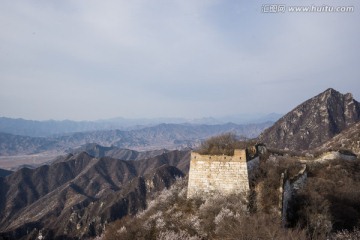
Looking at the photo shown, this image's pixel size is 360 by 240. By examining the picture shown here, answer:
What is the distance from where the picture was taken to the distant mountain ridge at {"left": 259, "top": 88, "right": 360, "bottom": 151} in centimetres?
A: 10988

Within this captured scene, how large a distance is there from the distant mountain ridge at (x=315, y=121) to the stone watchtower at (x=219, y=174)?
3399 inches

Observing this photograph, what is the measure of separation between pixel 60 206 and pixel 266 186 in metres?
124

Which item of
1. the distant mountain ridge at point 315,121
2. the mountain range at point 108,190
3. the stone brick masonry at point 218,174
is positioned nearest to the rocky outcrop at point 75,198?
the mountain range at point 108,190

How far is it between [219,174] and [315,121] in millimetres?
101332

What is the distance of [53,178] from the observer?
627ft

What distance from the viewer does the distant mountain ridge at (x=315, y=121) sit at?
10988 cm

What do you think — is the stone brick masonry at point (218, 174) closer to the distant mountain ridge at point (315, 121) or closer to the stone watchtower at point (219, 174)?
the stone watchtower at point (219, 174)

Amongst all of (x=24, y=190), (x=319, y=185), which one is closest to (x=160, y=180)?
(x=24, y=190)

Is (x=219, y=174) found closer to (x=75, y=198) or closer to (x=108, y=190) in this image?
(x=75, y=198)

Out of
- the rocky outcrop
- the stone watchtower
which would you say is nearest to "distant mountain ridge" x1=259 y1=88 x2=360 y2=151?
the rocky outcrop

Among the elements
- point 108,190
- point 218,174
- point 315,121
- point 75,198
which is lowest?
point 75,198

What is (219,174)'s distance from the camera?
25141 millimetres

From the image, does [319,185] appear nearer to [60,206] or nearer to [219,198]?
[219,198]

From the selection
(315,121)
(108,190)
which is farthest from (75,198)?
(315,121)
